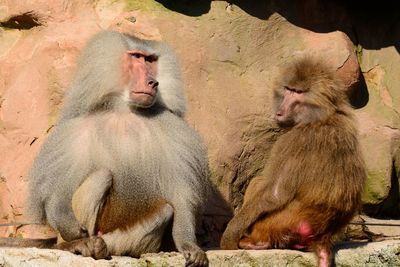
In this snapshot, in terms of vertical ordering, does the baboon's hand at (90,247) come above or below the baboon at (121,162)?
below

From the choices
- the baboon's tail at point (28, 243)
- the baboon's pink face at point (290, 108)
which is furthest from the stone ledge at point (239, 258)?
the baboon's pink face at point (290, 108)

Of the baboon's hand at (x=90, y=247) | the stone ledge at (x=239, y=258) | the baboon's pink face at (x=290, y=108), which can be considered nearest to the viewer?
the stone ledge at (x=239, y=258)

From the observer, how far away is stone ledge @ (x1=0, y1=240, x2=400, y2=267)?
238 inches

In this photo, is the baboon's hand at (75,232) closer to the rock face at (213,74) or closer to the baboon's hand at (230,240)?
the baboon's hand at (230,240)

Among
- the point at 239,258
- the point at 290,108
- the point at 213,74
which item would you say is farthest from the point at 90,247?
the point at 213,74

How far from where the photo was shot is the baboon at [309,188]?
257 inches

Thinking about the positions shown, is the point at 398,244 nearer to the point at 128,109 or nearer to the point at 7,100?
the point at 128,109

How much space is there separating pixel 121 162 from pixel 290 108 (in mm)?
1222

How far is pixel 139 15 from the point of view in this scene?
811 centimetres

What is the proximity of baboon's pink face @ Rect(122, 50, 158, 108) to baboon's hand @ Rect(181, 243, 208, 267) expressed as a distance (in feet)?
→ 3.11

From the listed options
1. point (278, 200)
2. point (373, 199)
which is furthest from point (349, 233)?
point (278, 200)

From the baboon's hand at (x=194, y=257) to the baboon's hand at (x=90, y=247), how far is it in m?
0.48

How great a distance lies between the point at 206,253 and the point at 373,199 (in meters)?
2.38

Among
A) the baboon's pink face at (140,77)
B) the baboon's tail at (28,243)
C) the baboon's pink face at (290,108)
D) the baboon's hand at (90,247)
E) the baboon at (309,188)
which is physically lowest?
the baboon's tail at (28,243)
